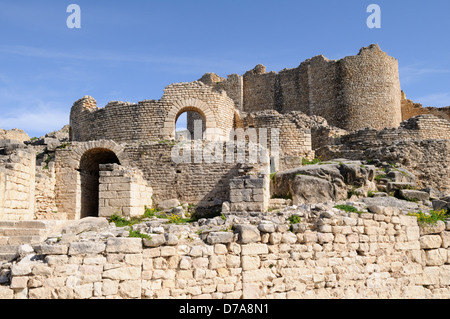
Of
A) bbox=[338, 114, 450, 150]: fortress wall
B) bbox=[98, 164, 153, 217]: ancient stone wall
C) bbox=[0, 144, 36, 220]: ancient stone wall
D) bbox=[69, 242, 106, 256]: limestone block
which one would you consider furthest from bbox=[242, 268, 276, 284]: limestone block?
bbox=[338, 114, 450, 150]: fortress wall

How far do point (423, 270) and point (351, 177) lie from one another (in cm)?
434

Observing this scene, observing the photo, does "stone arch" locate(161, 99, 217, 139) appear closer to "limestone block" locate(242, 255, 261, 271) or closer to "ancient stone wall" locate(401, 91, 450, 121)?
"limestone block" locate(242, 255, 261, 271)

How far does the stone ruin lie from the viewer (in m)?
5.16

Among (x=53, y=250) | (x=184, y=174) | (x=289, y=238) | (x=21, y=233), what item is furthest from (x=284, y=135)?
(x=53, y=250)

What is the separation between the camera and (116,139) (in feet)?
53.2

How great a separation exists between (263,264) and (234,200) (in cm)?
468

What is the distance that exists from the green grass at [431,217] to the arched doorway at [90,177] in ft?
33.0

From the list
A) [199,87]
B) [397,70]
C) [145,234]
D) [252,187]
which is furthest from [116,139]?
[397,70]

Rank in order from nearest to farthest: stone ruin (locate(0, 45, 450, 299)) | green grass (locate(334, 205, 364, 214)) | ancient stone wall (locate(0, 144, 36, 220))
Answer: stone ruin (locate(0, 45, 450, 299))
green grass (locate(334, 205, 364, 214))
ancient stone wall (locate(0, 144, 36, 220))

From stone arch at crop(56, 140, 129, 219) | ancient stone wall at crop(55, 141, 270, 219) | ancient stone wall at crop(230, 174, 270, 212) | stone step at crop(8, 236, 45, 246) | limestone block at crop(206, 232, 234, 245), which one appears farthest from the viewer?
stone arch at crop(56, 140, 129, 219)

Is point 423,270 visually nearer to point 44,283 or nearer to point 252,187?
point 252,187

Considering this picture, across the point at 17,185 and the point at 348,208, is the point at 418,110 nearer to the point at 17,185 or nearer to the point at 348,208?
the point at 348,208

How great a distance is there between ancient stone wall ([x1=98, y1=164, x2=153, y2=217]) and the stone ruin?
41mm

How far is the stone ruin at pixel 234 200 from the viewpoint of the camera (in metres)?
5.16
